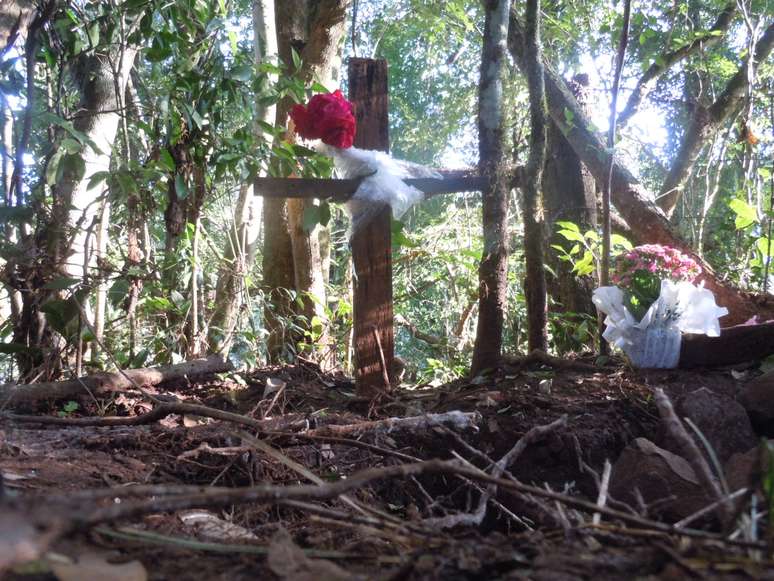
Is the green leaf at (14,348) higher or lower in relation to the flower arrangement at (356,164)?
lower

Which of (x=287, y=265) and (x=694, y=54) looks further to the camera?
(x=694, y=54)

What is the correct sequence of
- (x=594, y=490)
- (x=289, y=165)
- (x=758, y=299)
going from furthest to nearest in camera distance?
(x=758, y=299)
(x=289, y=165)
(x=594, y=490)

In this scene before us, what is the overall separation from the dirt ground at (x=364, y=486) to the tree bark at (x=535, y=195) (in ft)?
0.99

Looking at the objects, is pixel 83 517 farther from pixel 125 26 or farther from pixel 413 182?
pixel 125 26

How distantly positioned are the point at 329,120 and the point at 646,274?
1.96m

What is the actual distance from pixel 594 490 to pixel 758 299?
9.79 ft

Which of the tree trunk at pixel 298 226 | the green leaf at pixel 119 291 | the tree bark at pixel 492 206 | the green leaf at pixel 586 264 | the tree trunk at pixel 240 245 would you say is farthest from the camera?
the tree trunk at pixel 298 226

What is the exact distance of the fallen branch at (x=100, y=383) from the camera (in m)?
2.48

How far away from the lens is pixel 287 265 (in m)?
5.01

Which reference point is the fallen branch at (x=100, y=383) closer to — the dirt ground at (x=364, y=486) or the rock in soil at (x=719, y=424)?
the dirt ground at (x=364, y=486)

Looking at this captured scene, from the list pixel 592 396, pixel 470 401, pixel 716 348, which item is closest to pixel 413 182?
pixel 470 401

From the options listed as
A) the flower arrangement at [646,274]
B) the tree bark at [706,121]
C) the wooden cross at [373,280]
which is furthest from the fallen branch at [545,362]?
the tree bark at [706,121]

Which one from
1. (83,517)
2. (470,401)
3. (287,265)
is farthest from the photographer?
(287,265)

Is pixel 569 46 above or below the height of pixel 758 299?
above
